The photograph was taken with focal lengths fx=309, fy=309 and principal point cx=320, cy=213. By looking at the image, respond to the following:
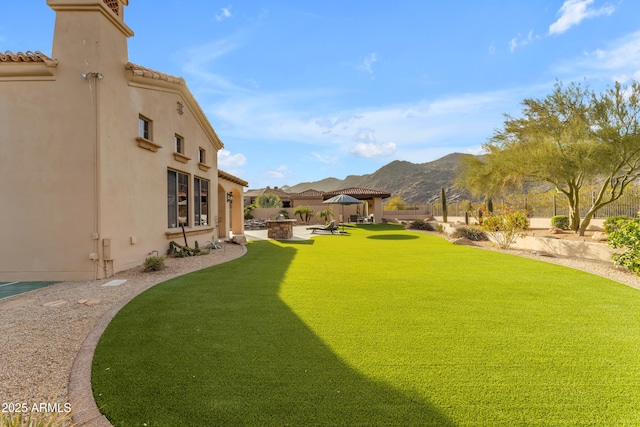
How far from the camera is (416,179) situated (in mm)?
76938

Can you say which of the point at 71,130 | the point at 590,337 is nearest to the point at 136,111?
the point at 71,130

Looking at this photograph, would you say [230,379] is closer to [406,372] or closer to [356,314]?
[406,372]

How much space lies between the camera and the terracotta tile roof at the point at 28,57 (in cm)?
674

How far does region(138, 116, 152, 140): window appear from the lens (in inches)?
343

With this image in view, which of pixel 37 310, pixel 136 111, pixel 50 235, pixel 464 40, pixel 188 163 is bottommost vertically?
pixel 37 310

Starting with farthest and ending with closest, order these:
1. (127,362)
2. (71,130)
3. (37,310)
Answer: (71,130), (37,310), (127,362)

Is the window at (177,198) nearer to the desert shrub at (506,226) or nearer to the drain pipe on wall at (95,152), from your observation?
the drain pipe on wall at (95,152)

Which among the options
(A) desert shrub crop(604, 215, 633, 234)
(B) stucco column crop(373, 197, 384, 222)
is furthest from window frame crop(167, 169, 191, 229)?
(B) stucco column crop(373, 197, 384, 222)

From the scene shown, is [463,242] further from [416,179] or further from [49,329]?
[416,179]

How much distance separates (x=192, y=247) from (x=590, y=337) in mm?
11016

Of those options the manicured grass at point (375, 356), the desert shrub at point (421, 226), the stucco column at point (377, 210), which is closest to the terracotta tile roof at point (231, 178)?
the manicured grass at point (375, 356)

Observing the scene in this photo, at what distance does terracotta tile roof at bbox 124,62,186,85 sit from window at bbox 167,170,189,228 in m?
2.80

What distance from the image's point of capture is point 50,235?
6.95m

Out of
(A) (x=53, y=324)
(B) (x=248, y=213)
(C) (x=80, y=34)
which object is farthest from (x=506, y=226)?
(B) (x=248, y=213)
